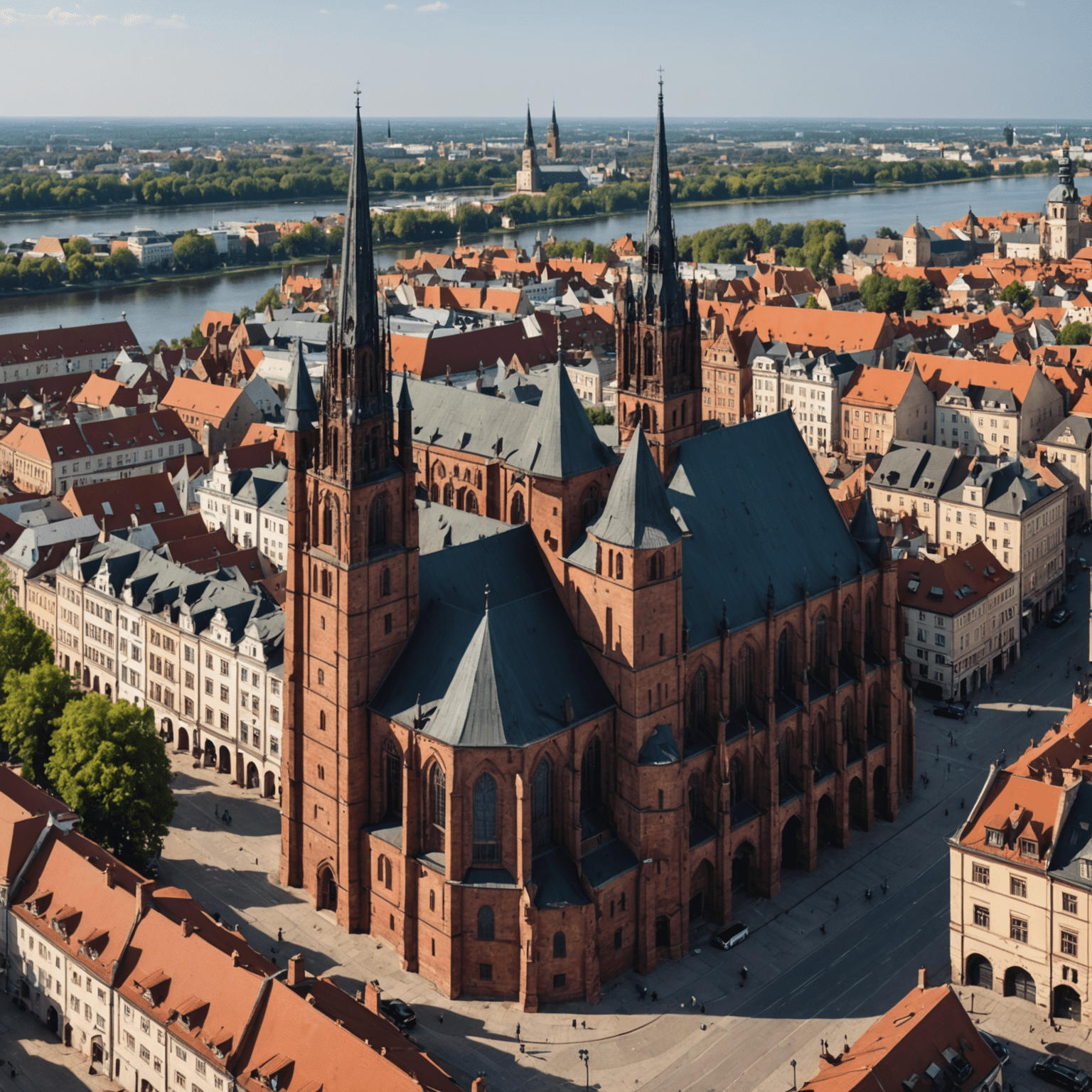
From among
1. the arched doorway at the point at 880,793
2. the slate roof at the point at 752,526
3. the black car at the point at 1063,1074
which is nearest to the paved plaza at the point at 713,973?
the black car at the point at 1063,1074

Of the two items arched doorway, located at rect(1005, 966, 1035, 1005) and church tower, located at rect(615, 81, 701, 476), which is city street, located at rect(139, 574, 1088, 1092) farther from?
church tower, located at rect(615, 81, 701, 476)

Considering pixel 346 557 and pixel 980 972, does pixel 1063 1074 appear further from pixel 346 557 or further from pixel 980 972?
pixel 346 557

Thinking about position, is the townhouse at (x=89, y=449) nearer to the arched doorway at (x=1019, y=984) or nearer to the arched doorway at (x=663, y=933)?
the arched doorway at (x=663, y=933)

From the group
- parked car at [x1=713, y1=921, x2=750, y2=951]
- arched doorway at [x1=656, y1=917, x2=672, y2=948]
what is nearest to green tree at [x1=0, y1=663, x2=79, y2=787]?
arched doorway at [x1=656, y1=917, x2=672, y2=948]

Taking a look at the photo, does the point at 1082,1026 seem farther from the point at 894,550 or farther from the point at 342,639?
the point at 894,550

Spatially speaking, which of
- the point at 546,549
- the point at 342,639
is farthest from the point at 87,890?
the point at 546,549

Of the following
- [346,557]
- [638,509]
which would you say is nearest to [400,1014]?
[346,557]
